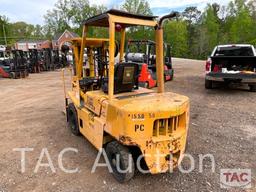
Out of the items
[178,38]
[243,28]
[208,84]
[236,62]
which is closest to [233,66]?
[236,62]

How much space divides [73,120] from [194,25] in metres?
62.3

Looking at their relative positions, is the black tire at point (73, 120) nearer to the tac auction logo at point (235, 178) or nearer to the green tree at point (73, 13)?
the tac auction logo at point (235, 178)

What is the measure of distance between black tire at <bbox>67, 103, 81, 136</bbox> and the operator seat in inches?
50.6

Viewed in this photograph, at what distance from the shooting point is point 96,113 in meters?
3.79

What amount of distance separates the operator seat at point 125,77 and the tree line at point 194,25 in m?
41.9

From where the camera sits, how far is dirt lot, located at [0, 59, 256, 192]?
11.1 ft

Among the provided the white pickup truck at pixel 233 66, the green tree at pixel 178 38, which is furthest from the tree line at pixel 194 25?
the white pickup truck at pixel 233 66

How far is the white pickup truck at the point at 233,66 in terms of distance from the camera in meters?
8.11

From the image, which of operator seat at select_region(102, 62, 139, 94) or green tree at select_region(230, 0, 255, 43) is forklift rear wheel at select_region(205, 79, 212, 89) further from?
green tree at select_region(230, 0, 255, 43)

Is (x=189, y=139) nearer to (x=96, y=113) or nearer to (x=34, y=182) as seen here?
(x=96, y=113)

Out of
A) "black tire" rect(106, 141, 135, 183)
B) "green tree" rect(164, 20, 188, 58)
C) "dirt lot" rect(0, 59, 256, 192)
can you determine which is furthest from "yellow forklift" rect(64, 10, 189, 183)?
"green tree" rect(164, 20, 188, 58)

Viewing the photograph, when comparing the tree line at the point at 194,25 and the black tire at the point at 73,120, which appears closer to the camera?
the black tire at the point at 73,120

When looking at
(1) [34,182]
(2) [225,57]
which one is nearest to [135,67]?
(1) [34,182]

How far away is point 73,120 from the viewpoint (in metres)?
5.07
